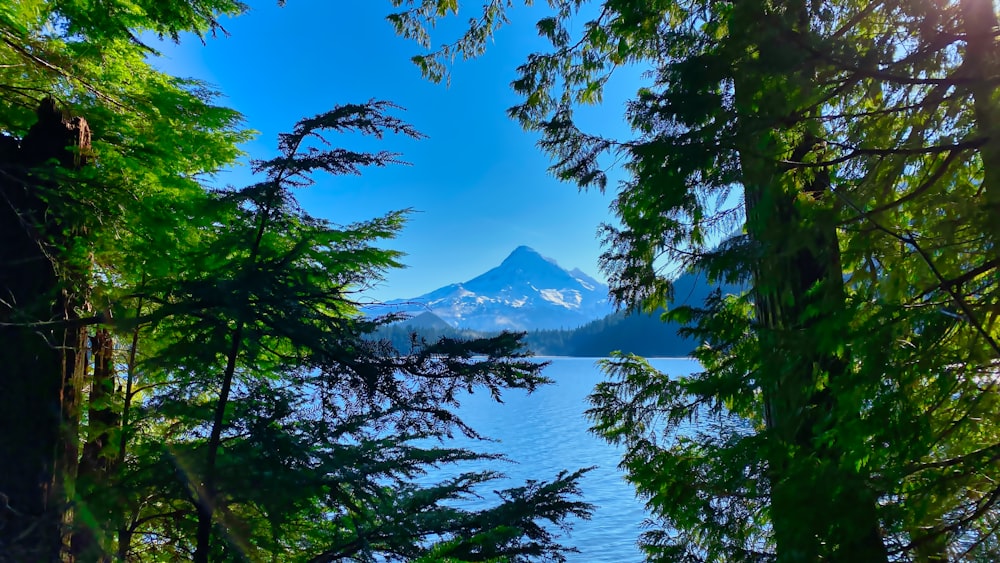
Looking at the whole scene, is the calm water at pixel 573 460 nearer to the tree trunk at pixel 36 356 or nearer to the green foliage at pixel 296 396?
the green foliage at pixel 296 396

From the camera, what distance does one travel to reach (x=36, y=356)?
404cm

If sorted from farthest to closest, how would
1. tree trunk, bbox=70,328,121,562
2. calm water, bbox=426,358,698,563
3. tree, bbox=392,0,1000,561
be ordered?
1. calm water, bbox=426,358,698,563
2. tree trunk, bbox=70,328,121,562
3. tree, bbox=392,0,1000,561

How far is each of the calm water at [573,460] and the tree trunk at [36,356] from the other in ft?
11.8

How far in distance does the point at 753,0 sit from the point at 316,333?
3.17m

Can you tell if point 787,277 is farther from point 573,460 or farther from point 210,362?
point 573,460

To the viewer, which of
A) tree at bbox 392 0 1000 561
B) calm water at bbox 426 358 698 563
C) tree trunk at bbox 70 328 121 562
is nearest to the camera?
tree at bbox 392 0 1000 561

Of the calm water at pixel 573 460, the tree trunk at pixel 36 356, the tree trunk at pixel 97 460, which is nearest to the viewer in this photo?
the tree trunk at pixel 97 460

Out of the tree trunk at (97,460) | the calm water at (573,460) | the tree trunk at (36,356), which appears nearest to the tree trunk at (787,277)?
the calm water at (573,460)

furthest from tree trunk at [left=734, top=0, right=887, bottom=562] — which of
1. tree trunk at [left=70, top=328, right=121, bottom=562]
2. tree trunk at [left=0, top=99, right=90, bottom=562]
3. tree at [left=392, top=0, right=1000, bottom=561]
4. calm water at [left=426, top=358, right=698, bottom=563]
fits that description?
Result: tree trunk at [left=0, top=99, right=90, bottom=562]

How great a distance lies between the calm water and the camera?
17609 mm

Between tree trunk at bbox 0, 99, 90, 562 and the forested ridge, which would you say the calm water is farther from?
tree trunk at bbox 0, 99, 90, 562

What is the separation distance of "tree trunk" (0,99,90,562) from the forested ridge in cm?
2

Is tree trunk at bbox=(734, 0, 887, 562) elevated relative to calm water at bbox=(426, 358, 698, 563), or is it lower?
elevated

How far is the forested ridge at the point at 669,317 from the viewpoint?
9.34 feet
